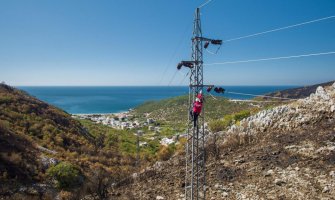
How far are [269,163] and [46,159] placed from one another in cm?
1929

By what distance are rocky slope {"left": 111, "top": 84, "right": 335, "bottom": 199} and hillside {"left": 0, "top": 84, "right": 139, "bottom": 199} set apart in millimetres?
4015

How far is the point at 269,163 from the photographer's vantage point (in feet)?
56.1

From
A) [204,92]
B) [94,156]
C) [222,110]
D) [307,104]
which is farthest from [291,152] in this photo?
[222,110]

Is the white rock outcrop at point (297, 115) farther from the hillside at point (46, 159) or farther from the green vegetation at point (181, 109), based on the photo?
the green vegetation at point (181, 109)

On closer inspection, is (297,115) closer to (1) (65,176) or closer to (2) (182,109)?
(1) (65,176)

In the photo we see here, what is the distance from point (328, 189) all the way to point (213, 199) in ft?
18.0

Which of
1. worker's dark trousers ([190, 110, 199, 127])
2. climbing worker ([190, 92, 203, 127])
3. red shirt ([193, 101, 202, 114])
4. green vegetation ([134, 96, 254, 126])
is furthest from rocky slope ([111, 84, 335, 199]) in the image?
green vegetation ([134, 96, 254, 126])

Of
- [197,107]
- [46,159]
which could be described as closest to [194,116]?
[197,107]

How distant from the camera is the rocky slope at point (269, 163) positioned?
14.6 metres

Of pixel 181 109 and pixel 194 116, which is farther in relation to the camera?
pixel 181 109

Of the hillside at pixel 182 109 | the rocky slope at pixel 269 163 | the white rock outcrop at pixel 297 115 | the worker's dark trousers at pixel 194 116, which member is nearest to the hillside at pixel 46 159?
the rocky slope at pixel 269 163

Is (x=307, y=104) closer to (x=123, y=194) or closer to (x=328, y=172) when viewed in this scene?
(x=328, y=172)

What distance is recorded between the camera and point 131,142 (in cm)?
5619

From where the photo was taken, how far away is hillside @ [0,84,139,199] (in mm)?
19594
